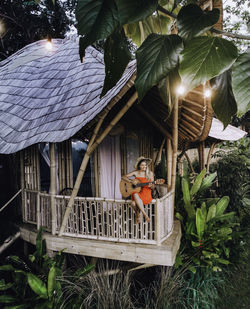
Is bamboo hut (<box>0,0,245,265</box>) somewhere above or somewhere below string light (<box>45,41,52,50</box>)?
below

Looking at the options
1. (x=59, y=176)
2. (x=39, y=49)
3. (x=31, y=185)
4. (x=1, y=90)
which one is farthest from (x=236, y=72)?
(x=39, y=49)

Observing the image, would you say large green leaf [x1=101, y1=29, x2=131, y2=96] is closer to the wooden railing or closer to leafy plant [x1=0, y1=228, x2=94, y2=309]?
the wooden railing

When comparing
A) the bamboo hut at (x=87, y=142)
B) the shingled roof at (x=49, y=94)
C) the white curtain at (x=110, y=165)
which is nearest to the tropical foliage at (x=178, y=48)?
the shingled roof at (x=49, y=94)

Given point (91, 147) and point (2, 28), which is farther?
point (2, 28)

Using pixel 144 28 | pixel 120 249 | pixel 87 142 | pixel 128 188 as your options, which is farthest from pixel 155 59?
pixel 87 142

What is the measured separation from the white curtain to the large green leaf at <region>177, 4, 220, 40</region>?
6.03m

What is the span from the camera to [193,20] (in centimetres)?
45

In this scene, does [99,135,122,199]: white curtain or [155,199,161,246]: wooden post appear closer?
[155,199,161,246]: wooden post

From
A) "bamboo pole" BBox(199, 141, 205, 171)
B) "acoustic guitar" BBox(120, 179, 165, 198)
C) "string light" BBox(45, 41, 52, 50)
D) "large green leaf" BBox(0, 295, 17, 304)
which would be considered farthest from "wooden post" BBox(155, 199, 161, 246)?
"string light" BBox(45, 41, 52, 50)

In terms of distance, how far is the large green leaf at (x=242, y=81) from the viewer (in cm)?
39

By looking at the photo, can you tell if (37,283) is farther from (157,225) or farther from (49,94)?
(49,94)

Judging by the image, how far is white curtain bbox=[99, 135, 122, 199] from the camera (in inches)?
256

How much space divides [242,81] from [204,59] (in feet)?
0.23

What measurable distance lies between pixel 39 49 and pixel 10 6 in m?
6.45
